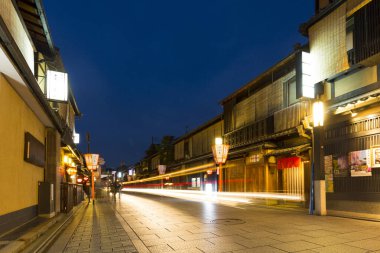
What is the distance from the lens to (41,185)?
14.9 m

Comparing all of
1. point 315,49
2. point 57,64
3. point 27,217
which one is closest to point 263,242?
point 27,217

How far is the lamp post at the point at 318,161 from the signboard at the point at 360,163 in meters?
1.39

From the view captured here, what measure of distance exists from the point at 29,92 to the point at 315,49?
49.5 ft

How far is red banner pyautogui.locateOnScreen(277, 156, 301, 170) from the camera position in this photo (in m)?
20.5

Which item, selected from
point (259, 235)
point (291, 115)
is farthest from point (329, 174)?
point (259, 235)

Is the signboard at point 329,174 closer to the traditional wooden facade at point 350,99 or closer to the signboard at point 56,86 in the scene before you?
the traditional wooden facade at point 350,99

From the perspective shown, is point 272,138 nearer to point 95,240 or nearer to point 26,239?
point 95,240

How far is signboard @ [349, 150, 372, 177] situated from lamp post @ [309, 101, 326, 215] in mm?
1393

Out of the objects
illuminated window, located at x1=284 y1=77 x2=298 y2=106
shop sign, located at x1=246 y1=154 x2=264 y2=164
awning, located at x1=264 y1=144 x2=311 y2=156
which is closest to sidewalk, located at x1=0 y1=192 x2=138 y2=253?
awning, located at x1=264 y1=144 x2=311 y2=156

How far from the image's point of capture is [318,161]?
51.9 ft

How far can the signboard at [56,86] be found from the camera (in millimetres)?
16078

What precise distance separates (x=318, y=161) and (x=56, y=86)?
45.5 feet

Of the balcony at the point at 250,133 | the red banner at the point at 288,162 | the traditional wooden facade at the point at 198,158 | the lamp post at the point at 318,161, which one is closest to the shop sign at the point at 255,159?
the balcony at the point at 250,133

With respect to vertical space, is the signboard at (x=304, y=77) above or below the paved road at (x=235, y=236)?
above
